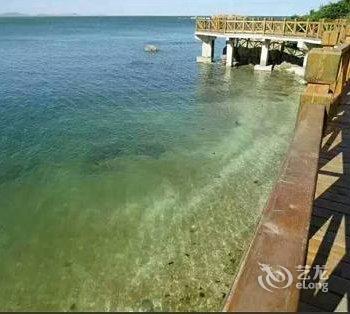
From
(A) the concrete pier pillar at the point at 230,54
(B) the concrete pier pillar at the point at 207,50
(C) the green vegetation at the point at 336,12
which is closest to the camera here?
(A) the concrete pier pillar at the point at 230,54

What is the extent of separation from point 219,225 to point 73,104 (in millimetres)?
14685

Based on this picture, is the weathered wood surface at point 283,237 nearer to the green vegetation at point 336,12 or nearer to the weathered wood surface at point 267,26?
the weathered wood surface at point 267,26

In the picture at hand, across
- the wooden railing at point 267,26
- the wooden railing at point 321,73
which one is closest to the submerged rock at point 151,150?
the wooden railing at point 321,73

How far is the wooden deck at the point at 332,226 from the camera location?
3404mm

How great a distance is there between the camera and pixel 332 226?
A: 14.2ft

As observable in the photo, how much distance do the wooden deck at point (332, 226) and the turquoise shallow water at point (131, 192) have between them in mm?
2967

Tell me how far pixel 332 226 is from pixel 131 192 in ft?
22.6

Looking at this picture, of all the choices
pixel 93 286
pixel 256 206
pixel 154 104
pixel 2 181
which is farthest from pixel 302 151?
pixel 154 104

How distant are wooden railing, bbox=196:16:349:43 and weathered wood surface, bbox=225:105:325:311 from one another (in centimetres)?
2740

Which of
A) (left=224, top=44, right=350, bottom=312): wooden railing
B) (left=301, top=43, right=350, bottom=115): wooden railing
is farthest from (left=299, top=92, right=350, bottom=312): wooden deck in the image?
(left=224, top=44, right=350, bottom=312): wooden railing

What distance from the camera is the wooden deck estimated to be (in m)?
3.40

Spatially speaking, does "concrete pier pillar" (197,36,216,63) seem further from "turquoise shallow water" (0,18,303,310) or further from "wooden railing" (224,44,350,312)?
"wooden railing" (224,44,350,312)

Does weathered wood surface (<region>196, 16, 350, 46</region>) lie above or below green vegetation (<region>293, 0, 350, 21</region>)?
below

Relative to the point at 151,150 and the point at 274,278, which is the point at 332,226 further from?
the point at 151,150
